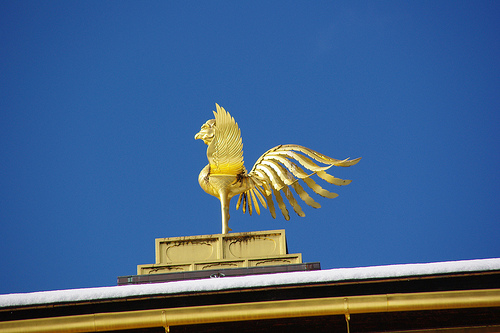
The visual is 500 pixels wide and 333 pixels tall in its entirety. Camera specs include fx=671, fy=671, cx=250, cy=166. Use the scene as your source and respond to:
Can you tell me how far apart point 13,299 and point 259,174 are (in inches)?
332

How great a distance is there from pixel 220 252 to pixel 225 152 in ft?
10.1

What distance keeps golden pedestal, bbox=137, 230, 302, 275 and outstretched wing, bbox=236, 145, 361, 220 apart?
1.59m

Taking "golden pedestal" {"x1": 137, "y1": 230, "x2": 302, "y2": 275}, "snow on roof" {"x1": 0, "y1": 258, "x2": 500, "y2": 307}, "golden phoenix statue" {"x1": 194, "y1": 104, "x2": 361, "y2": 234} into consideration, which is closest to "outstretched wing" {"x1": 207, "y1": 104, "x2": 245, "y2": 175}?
"golden phoenix statue" {"x1": 194, "y1": 104, "x2": 361, "y2": 234}

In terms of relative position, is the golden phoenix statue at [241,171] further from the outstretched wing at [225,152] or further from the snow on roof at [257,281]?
the snow on roof at [257,281]

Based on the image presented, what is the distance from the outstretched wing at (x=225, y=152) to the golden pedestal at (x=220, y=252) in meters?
2.34

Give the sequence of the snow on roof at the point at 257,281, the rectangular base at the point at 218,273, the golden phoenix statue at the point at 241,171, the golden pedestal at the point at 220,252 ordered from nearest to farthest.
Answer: the snow on roof at the point at 257,281
the rectangular base at the point at 218,273
the golden pedestal at the point at 220,252
the golden phoenix statue at the point at 241,171

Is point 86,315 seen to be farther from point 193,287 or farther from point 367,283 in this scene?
point 367,283

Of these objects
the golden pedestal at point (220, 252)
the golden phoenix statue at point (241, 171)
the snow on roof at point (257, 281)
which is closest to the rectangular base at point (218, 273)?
the golden pedestal at point (220, 252)

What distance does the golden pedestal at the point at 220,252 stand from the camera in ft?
49.2

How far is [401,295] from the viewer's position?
9.55 metres

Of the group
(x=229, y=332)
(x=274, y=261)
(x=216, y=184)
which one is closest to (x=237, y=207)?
(x=216, y=184)

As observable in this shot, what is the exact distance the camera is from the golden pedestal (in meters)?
15.0

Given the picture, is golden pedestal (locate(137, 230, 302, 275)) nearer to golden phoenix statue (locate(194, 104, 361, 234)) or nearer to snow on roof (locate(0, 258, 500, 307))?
golden phoenix statue (locate(194, 104, 361, 234))

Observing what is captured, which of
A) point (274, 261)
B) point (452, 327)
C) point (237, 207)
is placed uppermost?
point (237, 207)
